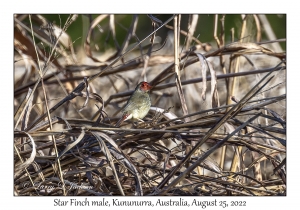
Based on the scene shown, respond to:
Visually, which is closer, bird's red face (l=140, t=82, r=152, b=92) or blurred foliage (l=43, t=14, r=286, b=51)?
bird's red face (l=140, t=82, r=152, b=92)

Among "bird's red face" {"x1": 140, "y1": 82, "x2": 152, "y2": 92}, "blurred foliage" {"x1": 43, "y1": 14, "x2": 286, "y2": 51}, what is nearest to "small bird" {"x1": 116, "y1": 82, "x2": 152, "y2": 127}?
"bird's red face" {"x1": 140, "y1": 82, "x2": 152, "y2": 92}

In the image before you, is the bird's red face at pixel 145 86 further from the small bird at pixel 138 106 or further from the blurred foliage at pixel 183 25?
the blurred foliage at pixel 183 25

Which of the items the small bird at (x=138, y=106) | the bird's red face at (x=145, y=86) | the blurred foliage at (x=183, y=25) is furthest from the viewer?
the blurred foliage at (x=183, y=25)

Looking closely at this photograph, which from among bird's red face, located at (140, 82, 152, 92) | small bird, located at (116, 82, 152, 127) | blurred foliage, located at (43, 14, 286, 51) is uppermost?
blurred foliage, located at (43, 14, 286, 51)

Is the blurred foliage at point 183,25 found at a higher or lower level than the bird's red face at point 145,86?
higher

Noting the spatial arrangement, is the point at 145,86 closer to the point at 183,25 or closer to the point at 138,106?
the point at 138,106

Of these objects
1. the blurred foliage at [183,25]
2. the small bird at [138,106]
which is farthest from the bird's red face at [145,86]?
the blurred foliage at [183,25]

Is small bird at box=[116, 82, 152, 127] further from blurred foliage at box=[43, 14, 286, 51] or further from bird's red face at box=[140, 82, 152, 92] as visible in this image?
blurred foliage at box=[43, 14, 286, 51]

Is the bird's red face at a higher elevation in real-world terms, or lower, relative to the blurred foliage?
lower

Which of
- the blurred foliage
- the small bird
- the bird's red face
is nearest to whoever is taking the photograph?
the small bird
